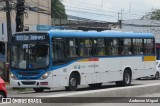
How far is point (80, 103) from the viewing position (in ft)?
40.2

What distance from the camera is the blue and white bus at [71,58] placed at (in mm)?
20609

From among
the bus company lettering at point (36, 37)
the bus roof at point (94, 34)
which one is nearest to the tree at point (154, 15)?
Answer: the bus roof at point (94, 34)

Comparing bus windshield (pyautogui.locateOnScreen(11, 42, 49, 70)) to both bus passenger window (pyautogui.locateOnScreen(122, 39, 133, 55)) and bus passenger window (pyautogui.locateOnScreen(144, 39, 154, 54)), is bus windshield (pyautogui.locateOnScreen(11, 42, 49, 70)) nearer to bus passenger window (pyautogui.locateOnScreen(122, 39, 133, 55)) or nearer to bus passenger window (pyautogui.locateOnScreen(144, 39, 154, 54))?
bus passenger window (pyautogui.locateOnScreen(122, 39, 133, 55))

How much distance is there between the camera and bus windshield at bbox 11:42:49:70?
2053 centimetres

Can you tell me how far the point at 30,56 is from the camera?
20656 millimetres

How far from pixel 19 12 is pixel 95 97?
17.5 m

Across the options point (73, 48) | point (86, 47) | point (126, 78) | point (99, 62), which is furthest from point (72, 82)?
point (126, 78)

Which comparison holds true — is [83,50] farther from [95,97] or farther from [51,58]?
[95,97]

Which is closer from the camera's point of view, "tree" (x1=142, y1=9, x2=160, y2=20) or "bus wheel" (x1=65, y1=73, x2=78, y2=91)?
"bus wheel" (x1=65, y1=73, x2=78, y2=91)

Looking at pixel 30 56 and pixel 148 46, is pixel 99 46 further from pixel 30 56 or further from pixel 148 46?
pixel 148 46

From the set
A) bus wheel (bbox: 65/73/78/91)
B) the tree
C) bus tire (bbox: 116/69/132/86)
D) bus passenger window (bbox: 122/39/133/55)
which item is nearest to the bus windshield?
bus wheel (bbox: 65/73/78/91)

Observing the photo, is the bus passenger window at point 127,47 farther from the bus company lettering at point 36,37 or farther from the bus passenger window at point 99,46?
the bus company lettering at point 36,37

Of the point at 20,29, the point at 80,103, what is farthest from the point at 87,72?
the point at 80,103

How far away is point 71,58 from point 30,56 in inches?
82.5
